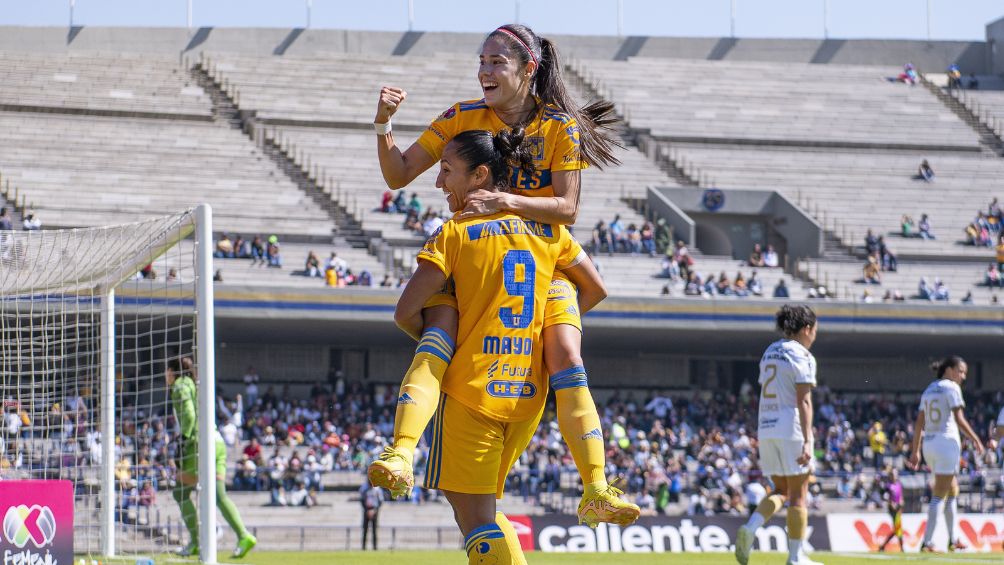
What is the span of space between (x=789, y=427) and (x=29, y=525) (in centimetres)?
547

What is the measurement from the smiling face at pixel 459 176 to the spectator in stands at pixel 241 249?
96.1 ft

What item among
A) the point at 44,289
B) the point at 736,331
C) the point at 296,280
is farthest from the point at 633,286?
the point at 44,289

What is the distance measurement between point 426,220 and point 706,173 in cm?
1206

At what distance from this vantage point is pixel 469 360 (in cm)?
529

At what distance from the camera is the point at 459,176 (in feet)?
18.1

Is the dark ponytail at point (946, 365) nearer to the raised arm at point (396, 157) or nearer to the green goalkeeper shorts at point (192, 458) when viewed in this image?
the green goalkeeper shorts at point (192, 458)

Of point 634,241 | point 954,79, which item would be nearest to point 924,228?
point 634,241

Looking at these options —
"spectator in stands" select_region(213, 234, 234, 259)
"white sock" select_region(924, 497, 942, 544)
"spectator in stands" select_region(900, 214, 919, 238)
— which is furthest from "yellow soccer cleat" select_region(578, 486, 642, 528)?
"spectator in stands" select_region(900, 214, 919, 238)

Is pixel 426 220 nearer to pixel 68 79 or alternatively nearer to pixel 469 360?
pixel 68 79

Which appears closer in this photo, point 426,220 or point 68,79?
point 426,220

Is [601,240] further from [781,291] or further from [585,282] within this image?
[585,282]

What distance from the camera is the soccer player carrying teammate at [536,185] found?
5219 mm

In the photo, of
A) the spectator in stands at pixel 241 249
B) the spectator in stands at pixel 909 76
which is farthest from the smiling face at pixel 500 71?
the spectator in stands at pixel 909 76

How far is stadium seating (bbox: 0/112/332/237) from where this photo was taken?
37.3 m
